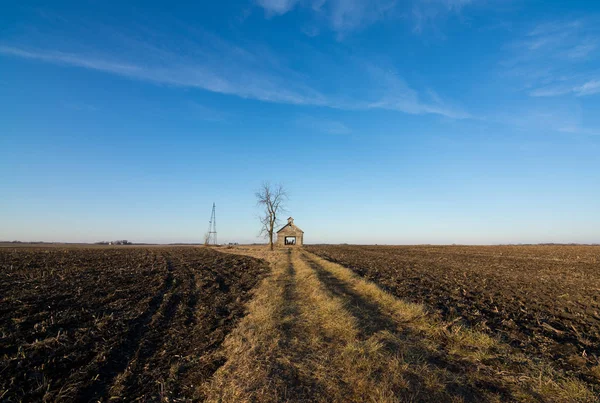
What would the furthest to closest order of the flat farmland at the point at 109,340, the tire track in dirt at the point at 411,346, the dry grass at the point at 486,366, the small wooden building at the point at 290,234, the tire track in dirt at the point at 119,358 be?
the small wooden building at the point at 290,234, the flat farmland at the point at 109,340, the tire track in dirt at the point at 119,358, the tire track in dirt at the point at 411,346, the dry grass at the point at 486,366

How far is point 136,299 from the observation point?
40.5 ft

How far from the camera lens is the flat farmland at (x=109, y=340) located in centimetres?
522

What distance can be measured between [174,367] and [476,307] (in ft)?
33.3

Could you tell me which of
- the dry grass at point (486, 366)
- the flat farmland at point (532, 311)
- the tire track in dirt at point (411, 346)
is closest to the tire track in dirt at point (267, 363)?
the tire track in dirt at point (411, 346)

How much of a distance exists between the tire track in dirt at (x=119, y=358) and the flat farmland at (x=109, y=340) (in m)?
0.02

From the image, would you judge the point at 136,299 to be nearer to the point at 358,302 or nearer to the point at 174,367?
the point at 174,367

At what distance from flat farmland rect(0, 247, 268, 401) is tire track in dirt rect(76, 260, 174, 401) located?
0.7 inches

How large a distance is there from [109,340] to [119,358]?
1207 millimetres

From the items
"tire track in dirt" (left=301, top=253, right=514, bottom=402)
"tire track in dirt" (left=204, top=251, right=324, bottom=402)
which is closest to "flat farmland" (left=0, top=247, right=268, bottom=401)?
"tire track in dirt" (left=204, top=251, right=324, bottom=402)

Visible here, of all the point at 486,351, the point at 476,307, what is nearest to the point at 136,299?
the point at 486,351

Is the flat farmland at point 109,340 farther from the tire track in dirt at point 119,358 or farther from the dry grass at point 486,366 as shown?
the dry grass at point 486,366

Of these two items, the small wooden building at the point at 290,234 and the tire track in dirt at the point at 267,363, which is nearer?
the tire track in dirt at the point at 267,363

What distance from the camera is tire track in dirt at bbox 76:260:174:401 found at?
5.11m

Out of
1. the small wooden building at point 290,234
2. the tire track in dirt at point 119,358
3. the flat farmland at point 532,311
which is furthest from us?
the small wooden building at point 290,234
